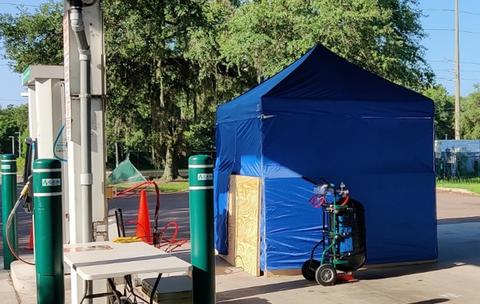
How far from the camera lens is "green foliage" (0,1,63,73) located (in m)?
24.6

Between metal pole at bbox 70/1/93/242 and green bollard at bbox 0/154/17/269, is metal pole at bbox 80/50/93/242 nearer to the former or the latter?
metal pole at bbox 70/1/93/242

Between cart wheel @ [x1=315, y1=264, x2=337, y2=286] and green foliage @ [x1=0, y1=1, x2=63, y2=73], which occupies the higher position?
green foliage @ [x1=0, y1=1, x2=63, y2=73]

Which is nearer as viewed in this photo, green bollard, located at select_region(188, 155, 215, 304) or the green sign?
green bollard, located at select_region(188, 155, 215, 304)

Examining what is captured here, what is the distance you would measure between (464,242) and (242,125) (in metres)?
5.02

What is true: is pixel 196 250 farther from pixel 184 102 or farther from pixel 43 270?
pixel 184 102

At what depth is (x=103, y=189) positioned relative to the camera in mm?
6195

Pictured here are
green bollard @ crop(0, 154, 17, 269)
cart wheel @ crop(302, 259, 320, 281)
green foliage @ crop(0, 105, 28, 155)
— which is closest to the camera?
cart wheel @ crop(302, 259, 320, 281)

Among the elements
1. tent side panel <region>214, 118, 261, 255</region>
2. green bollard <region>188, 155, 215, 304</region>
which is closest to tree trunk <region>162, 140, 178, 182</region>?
tent side panel <region>214, 118, 261, 255</region>

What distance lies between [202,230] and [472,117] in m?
66.8

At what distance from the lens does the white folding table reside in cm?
422

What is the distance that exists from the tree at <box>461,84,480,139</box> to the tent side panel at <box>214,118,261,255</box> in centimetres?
5881

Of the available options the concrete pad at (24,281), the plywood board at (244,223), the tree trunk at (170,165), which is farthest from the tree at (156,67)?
the concrete pad at (24,281)

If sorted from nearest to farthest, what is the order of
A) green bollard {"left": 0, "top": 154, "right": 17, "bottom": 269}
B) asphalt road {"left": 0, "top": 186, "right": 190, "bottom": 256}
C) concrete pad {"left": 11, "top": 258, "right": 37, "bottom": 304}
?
concrete pad {"left": 11, "top": 258, "right": 37, "bottom": 304}
green bollard {"left": 0, "top": 154, "right": 17, "bottom": 269}
asphalt road {"left": 0, "top": 186, "right": 190, "bottom": 256}

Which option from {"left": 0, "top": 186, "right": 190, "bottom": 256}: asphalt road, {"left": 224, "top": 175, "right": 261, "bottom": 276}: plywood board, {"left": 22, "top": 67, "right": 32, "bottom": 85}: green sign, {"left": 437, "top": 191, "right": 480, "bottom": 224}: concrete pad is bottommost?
{"left": 437, "top": 191, "right": 480, "bottom": 224}: concrete pad
